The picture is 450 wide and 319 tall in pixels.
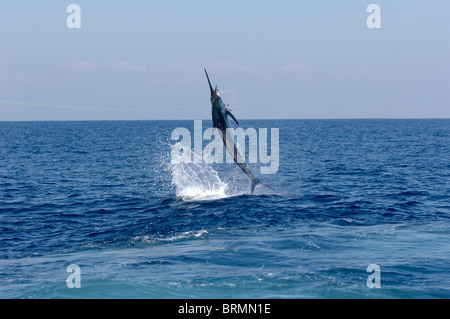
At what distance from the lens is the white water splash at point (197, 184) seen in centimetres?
3362

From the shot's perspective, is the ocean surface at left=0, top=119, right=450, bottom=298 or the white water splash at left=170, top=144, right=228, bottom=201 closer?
the ocean surface at left=0, top=119, right=450, bottom=298

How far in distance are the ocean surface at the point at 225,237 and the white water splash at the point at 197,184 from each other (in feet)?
0.50

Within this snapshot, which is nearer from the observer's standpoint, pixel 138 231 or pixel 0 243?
pixel 0 243

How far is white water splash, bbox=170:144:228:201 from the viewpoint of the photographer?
3362 cm

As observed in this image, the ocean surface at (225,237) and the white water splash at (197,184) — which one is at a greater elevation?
the white water splash at (197,184)

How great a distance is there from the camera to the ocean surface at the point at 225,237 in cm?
1614

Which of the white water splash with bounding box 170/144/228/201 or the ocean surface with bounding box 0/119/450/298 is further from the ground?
the white water splash with bounding box 170/144/228/201

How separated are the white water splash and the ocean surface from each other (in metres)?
0.15

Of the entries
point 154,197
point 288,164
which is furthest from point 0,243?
point 288,164

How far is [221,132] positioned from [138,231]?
6.82 m

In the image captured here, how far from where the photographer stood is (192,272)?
57.2 ft

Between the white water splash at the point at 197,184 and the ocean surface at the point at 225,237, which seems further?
the white water splash at the point at 197,184

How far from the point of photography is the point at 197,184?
37.9 meters
